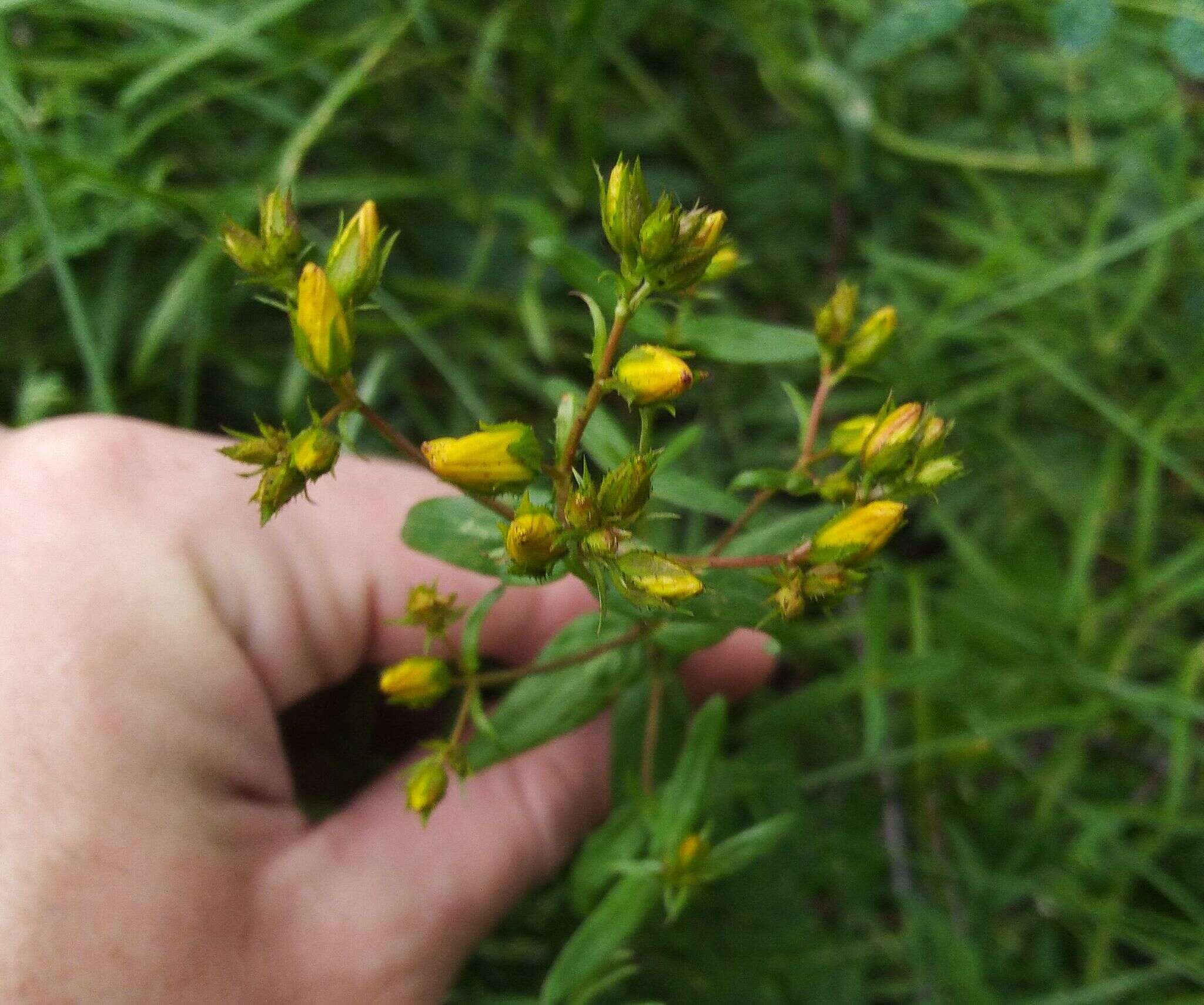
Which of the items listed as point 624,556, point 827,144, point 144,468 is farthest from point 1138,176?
point 144,468

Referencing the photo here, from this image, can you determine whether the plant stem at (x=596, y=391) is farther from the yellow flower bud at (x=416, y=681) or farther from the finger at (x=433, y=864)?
the finger at (x=433, y=864)

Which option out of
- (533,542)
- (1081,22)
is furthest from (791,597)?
(1081,22)

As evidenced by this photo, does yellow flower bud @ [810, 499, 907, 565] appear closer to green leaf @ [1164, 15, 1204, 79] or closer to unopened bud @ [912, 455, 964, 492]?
unopened bud @ [912, 455, 964, 492]

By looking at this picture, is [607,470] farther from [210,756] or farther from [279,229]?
[210,756]

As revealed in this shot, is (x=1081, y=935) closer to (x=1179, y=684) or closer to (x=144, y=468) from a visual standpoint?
(x=1179, y=684)

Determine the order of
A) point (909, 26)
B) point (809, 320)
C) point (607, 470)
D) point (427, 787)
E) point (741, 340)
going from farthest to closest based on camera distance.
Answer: point (809, 320)
point (909, 26)
point (741, 340)
point (427, 787)
point (607, 470)

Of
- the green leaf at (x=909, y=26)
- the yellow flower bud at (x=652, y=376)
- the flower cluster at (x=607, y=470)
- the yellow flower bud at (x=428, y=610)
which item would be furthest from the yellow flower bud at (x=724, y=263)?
the green leaf at (x=909, y=26)
